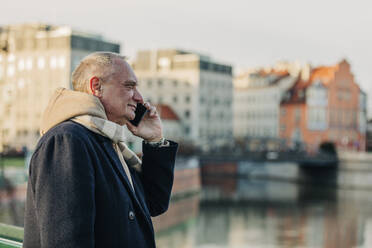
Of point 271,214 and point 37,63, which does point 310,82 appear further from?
point 271,214

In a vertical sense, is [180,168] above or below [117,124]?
below

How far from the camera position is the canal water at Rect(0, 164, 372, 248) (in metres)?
22.0

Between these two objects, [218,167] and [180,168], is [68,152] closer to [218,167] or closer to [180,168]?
[180,168]

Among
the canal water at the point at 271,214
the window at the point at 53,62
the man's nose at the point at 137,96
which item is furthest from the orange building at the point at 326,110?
the man's nose at the point at 137,96

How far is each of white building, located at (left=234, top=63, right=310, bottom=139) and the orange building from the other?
3.68 ft

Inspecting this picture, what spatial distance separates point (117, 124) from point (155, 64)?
5944 cm

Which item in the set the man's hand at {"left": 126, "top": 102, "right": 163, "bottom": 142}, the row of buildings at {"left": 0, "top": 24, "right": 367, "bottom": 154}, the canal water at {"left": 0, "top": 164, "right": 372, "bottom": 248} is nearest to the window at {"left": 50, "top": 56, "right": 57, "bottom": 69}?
the row of buildings at {"left": 0, "top": 24, "right": 367, "bottom": 154}

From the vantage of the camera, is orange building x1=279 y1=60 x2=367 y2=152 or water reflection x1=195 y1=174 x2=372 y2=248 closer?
water reflection x1=195 y1=174 x2=372 y2=248

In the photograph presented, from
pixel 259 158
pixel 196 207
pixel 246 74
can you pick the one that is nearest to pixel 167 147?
pixel 196 207

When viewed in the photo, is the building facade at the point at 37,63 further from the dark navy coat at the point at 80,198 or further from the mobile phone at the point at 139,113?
the dark navy coat at the point at 80,198

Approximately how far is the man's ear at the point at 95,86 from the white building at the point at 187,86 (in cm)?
5659

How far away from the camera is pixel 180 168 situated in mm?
36875

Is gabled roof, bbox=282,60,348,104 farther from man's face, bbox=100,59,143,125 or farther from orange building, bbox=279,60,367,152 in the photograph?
man's face, bbox=100,59,143,125

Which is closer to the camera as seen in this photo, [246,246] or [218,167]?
[246,246]
